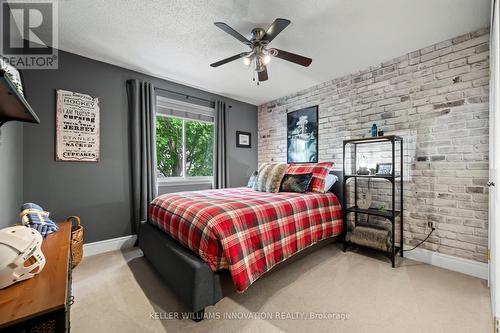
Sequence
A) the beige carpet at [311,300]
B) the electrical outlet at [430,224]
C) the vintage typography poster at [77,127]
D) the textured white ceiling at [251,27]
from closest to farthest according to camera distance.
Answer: the beige carpet at [311,300], the textured white ceiling at [251,27], the electrical outlet at [430,224], the vintage typography poster at [77,127]

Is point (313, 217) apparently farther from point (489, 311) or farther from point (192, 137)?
point (192, 137)

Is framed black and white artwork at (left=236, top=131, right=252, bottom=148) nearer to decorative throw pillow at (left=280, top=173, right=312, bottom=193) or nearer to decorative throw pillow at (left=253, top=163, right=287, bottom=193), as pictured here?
decorative throw pillow at (left=253, top=163, right=287, bottom=193)

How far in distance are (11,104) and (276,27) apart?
5.91ft

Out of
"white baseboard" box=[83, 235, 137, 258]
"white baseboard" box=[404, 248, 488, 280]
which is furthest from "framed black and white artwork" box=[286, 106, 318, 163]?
"white baseboard" box=[83, 235, 137, 258]

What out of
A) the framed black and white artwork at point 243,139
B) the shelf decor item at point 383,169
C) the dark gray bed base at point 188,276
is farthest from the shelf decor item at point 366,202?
the framed black and white artwork at point 243,139

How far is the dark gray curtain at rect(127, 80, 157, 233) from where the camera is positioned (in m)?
2.94

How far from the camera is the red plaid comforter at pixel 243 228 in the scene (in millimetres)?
1581

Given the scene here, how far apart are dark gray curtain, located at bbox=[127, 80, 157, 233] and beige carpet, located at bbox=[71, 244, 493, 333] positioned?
2.68ft

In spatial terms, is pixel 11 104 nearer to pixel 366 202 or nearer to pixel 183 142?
pixel 183 142

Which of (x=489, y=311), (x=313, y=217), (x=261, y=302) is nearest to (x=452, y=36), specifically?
(x=313, y=217)

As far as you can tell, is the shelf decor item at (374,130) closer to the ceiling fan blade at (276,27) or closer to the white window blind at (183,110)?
the ceiling fan blade at (276,27)

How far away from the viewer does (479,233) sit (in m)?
2.08

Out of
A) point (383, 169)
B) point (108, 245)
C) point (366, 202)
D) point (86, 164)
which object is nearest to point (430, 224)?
point (366, 202)

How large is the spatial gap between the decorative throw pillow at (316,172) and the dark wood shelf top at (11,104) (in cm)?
272
